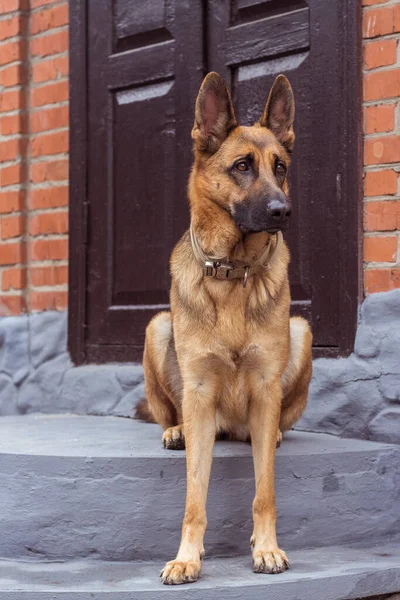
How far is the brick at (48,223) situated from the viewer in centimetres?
571

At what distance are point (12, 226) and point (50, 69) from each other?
0.99 metres

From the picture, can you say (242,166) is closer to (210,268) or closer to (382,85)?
(210,268)

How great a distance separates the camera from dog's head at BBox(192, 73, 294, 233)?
337cm

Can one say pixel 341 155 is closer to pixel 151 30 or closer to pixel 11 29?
pixel 151 30

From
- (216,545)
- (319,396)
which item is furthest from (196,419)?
(319,396)

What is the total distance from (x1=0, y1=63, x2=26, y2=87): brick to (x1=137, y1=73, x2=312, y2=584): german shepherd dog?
8.25 feet

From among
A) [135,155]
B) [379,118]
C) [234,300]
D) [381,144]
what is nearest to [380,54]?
[379,118]

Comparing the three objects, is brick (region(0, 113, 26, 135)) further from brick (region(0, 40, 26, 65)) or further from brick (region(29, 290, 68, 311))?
brick (region(29, 290, 68, 311))

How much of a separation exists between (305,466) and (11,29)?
11.6 ft

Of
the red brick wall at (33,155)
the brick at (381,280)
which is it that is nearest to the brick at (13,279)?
the red brick wall at (33,155)

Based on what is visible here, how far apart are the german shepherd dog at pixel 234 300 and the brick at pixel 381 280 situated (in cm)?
71

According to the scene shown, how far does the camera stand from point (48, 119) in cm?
580

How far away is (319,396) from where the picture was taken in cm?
448

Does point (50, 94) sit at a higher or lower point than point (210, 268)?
higher
